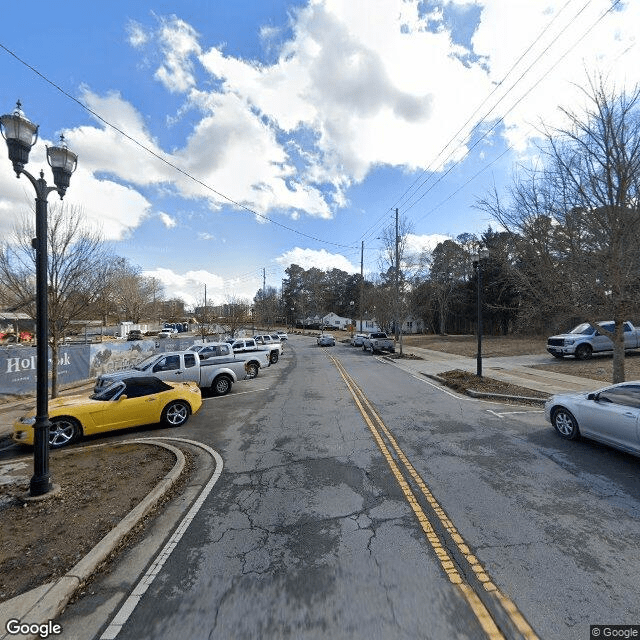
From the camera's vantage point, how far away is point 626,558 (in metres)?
3.55

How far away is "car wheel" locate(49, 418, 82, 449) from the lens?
755 centimetres

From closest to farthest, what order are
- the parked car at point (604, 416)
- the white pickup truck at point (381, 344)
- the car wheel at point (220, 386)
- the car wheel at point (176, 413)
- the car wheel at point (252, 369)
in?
the parked car at point (604, 416) < the car wheel at point (176, 413) < the car wheel at point (220, 386) < the car wheel at point (252, 369) < the white pickup truck at point (381, 344)

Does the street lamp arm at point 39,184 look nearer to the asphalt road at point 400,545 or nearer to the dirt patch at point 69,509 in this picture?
the dirt patch at point 69,509

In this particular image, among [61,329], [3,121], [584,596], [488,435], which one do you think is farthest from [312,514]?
[61,329]

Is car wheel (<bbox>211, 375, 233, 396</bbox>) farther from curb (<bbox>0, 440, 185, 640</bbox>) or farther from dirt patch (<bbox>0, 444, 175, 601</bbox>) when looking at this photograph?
curb (<bbox>0, 440, 185, 640</bbox>)

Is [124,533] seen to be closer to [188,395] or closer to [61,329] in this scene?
[188,395]

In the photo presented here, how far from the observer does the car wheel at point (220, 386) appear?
13.7 m

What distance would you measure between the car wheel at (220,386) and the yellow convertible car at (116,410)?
3.86 metres

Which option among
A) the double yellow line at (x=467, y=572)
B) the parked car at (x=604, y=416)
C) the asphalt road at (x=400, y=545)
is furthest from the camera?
the parked car at (x=604, y=416)

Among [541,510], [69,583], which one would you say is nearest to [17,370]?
[69,583]

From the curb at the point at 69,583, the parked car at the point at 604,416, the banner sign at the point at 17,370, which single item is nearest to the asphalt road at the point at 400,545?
the curb at the point at 69,583

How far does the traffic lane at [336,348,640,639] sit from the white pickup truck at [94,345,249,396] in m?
7.22

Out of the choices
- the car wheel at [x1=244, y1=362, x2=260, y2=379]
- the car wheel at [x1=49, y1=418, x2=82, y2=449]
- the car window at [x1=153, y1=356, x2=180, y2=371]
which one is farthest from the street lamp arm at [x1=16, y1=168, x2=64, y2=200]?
the car wheel at [x1=244, y1=362, x2=260, y2=379]

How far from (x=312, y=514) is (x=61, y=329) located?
11.4 m
